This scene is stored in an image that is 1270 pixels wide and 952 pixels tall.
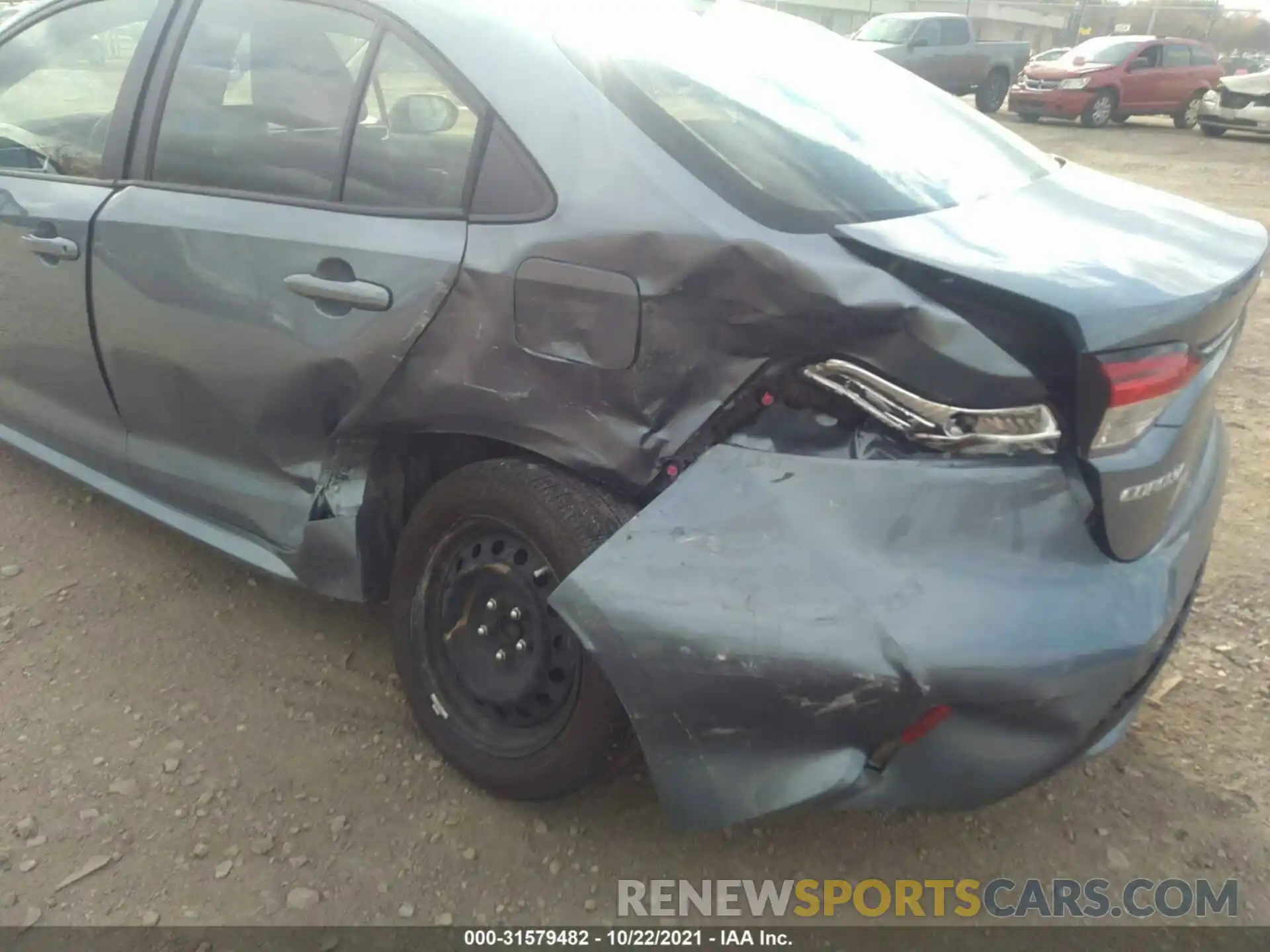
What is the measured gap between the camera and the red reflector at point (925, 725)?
1.62 metres

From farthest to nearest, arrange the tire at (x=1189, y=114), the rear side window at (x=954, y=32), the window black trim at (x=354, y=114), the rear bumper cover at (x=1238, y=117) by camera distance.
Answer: the rear side window at (x=954, y=32) → the tire at (x=1189, y=114) → the rear bumper cover at (x=1238, y=117) → the window black trim at (x=354, y=114)

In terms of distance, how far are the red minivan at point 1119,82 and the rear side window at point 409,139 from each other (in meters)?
18.4

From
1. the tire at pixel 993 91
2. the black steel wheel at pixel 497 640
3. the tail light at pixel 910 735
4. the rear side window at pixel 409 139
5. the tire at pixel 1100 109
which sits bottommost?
the tire at pixel 993 91

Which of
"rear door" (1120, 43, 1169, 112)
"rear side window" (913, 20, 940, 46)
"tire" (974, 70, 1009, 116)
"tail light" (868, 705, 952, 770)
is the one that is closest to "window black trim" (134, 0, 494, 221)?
"tail light" (868, 705, 952, 770)

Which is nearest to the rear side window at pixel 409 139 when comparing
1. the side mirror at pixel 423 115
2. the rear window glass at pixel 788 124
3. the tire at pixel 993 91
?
the side mirror at pixel 423 115

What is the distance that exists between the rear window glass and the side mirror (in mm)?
293

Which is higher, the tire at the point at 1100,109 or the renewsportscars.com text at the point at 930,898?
the renewsportscars.com text at the point at 930,898

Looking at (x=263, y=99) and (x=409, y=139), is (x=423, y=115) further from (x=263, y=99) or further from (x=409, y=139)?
(x=263, y=99)

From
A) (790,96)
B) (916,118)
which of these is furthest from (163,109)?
(916,118)

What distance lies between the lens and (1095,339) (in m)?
1.60

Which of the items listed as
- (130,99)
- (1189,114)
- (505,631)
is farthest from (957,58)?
(505,631)

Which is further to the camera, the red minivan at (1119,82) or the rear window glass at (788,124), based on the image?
the red minivan at (1119,82)

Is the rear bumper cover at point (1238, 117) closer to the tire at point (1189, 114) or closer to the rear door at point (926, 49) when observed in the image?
the tire at point (1189, 114)

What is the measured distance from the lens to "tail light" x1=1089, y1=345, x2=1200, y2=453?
163cm
